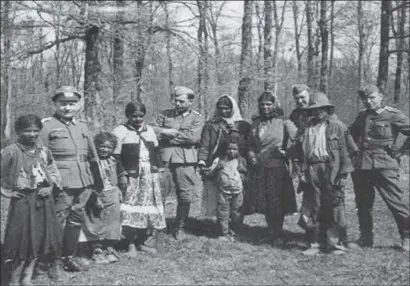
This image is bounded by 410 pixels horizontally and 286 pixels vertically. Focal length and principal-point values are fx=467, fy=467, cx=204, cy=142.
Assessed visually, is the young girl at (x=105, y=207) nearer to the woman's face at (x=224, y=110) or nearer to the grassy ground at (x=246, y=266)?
the grassy ground at (x=246, y=266)

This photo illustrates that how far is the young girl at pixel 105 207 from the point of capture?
5.13 metres

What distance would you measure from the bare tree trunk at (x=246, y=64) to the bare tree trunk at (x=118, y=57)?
2.56 meters

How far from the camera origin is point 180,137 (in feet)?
19.0

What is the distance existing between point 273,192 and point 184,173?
3.71ft

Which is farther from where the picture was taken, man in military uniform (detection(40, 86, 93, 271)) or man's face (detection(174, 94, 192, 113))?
man's face (detection(174, 94, 192, 113))

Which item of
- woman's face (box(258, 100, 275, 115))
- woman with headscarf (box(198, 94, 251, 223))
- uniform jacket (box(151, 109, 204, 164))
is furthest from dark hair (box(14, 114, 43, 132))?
woman's face (box(258, 100, 275, 115))

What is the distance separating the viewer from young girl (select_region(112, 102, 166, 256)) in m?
5.32

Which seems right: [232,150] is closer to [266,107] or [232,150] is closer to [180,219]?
[266,107]

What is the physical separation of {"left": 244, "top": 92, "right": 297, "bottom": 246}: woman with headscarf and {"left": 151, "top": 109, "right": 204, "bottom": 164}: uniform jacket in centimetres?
71

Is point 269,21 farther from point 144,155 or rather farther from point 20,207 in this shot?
point 20,207

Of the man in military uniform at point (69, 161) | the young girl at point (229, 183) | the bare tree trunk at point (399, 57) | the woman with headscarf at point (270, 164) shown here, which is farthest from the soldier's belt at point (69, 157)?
the bare tree trunk at point (399, 57)

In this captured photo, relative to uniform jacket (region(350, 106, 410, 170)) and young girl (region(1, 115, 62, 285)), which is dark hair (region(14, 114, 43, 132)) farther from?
uniform jacket (region(350, 106, 410, 170))

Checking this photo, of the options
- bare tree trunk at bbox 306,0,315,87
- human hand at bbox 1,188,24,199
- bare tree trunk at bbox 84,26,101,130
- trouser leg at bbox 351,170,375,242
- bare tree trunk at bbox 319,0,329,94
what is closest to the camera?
human hand at bbox 1,188,24,199

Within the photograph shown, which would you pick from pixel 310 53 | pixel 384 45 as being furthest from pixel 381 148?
pixel 310 53
